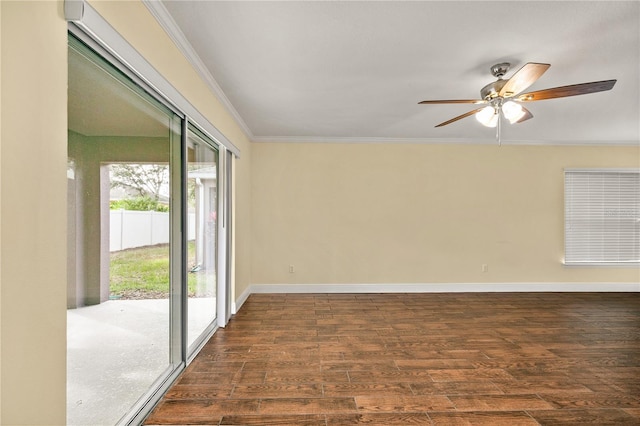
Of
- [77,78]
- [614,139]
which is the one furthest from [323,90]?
[614,139]

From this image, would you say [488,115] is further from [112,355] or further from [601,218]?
[601,218]

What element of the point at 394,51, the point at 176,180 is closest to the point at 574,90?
the point at 394,51

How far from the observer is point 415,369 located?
274 cm

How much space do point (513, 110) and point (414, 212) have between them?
108 inches

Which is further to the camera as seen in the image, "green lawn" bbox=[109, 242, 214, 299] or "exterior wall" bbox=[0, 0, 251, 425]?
"green lawn" bbox=[109, 242, 214, 299]

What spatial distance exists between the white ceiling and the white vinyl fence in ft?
3.87

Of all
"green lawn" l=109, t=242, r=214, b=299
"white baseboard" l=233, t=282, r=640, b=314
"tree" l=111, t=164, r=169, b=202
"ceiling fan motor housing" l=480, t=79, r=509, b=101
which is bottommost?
"white baseboard" l=233, t=282, r=640, b=314

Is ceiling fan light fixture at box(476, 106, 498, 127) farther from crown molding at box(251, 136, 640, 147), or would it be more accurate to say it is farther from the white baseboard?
the white baseboard

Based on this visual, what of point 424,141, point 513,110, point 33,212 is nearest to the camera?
point 33,212

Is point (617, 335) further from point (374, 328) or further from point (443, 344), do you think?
point (374, 328)

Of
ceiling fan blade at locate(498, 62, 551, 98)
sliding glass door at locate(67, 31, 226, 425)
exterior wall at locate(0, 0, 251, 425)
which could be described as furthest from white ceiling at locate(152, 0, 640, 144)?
exterior wall at locate(0, 0, 251, 425)

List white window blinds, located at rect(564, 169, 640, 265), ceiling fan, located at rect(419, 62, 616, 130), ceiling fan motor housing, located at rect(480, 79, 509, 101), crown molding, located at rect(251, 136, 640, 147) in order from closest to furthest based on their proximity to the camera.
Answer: ceiling fan, located at rect(419, 62, 616, 130) → ceiling fan motor housing, located at rect(480, 79, 509, 101) → crown molding, located at rect(251, 136, 640, 147) → white window blinds, located at rect(564, 169, 640, 265)

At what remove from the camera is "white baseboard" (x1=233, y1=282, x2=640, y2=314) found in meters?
5.36

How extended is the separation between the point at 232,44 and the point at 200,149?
1.10 meters
